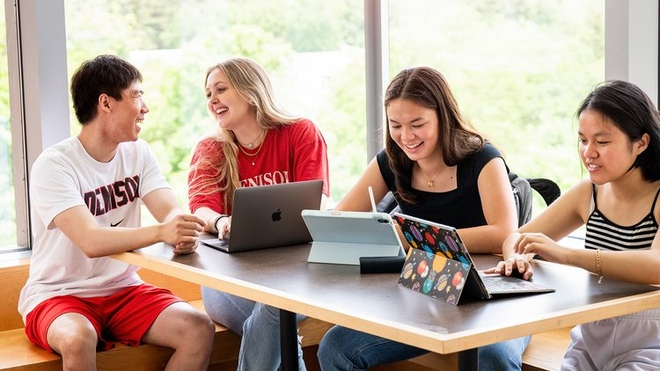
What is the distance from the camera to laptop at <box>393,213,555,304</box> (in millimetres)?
2014

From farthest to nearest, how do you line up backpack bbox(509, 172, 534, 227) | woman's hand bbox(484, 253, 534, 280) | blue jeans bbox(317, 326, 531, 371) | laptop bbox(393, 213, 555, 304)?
backpack bbox(509, 172, 534, 227)
blue jeans bbox(317, 326, 531, 371)
woman's hand bbox(484, 253, 534, 280)
laptop bbox(393, 213, 555, 304)

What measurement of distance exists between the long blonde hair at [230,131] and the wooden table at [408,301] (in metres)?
0.66

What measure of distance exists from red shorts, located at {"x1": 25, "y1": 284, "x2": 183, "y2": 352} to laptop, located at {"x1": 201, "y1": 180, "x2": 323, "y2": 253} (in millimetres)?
452

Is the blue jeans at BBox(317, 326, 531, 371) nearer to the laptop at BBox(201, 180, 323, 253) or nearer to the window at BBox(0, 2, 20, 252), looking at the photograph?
the laptop at BBox(201, 180, 323, 253)

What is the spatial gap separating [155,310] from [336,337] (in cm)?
76

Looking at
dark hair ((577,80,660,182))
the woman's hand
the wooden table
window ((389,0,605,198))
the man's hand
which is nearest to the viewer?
the wooden table

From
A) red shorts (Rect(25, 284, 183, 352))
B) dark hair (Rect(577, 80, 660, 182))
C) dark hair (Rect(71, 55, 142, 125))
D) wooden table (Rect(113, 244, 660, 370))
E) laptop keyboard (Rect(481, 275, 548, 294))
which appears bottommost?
red shorts (Rect(25, 284, 183, 352))

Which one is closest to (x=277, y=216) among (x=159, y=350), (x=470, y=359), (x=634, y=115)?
(x=159, y=350)

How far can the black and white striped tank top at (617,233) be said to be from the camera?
235 centimetres

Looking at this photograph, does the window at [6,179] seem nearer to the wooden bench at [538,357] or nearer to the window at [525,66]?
the wooden bench at [538,357]

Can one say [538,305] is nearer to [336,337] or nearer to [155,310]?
[336,337]

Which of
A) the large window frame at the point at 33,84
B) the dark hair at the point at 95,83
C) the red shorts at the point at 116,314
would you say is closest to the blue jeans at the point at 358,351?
the red shorts at the point at 116,314

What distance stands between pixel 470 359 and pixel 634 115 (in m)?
0.77

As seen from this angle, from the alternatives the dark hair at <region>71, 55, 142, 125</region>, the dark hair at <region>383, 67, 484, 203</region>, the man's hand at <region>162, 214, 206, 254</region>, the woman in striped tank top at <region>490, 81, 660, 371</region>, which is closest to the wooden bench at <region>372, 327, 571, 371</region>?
the woman in striped tank top at <region>490, 81, 660, 371</region>
